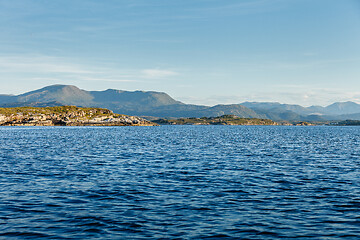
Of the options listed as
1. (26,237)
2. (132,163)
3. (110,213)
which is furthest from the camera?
(132,163)

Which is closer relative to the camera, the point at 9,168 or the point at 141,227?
the point at 141,227

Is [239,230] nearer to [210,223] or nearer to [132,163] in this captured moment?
[210,223]

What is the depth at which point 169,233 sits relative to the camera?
1948cm

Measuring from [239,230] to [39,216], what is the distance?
568 inches

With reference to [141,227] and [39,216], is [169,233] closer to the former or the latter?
[141,227]

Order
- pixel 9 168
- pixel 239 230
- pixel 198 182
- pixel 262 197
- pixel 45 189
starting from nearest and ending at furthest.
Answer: pixel 239 230
pixel 262 197
pixel 45 189
pixel 198 182
pixel 9 168

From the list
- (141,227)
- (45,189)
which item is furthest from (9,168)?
(141,227)

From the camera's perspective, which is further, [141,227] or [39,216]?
[39,216]

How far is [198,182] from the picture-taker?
3531 centimetres

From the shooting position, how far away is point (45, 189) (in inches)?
1228

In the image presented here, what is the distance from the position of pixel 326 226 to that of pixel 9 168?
41.0 m

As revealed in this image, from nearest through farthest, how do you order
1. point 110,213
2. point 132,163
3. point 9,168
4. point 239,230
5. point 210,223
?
1. point 239,230
2. point 210,223
3. point 110,213
4. point 9,168
5. point 132,163

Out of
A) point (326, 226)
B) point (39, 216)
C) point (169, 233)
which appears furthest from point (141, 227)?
point (326, 226)

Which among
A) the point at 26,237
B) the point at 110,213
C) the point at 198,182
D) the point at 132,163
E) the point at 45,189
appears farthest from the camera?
the point at 132,163
